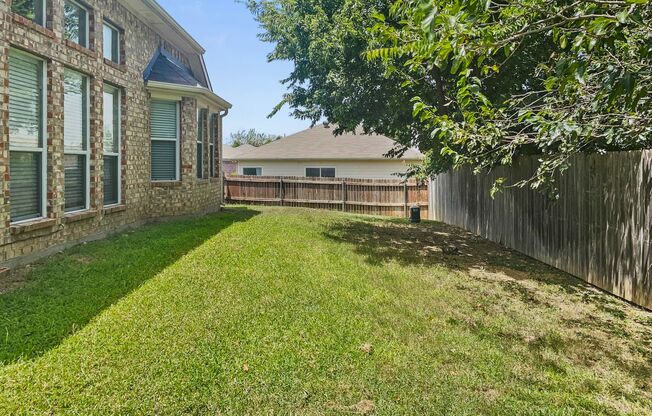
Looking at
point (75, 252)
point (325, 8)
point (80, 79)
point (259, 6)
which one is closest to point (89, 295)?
point (75, 252)

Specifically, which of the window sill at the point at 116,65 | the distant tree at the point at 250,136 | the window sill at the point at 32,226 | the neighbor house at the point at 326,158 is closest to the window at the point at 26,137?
the window sill at the point at 32,226

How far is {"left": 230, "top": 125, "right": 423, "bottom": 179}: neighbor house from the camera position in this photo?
784 inches

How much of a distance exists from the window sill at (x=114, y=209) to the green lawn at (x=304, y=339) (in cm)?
116

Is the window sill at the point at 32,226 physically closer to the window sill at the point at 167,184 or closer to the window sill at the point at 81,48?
the window sill at the point at 81,48

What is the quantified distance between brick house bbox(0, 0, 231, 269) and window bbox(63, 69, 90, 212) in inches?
0.7

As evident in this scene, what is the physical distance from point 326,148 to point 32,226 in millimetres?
16325

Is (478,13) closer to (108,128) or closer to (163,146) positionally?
(108,128)

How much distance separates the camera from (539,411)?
111 inches

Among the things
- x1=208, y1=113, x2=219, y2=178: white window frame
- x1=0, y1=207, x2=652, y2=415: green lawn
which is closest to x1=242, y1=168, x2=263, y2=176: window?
x1=208, y1=113, x2=219, y2=178: white window frame

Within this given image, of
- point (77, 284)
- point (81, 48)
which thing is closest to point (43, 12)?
point (81, 48)

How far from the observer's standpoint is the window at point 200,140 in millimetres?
11338

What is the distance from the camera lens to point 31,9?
19.5 ft

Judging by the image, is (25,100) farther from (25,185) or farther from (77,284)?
(77,284)

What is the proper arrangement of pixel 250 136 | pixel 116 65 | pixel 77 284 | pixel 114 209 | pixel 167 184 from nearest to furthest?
pixel 77 284 → pixel 114 209 → pixel 116 65 → pixel 167 184 → pixel 250 136
